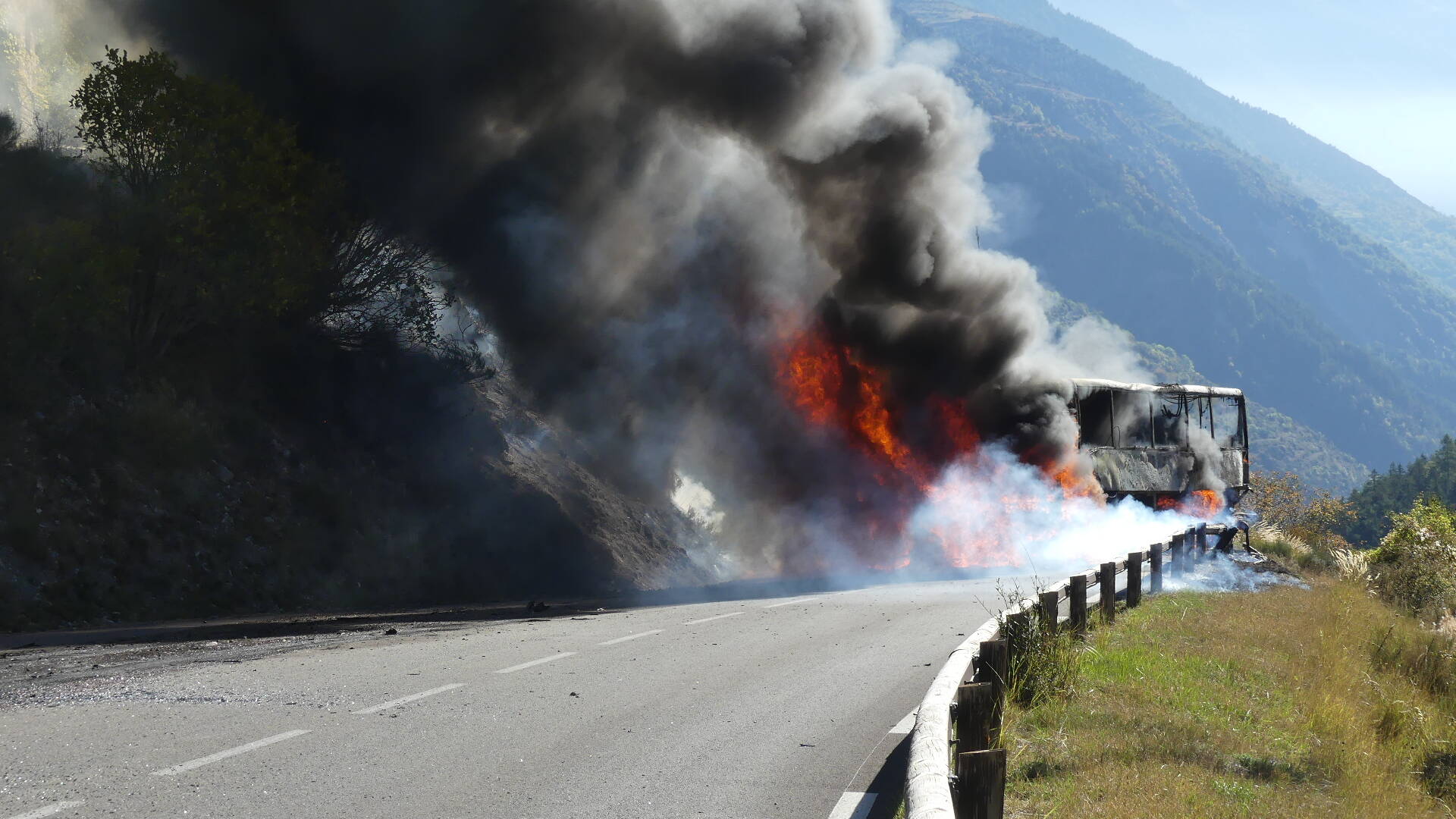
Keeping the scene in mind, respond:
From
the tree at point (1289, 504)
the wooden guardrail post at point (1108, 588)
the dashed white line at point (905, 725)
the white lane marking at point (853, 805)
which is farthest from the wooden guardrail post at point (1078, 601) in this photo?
the tree at point (1289, 504)

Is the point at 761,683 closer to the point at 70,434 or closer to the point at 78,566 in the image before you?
the point at 78,566

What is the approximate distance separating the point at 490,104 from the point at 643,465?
9.92 meters

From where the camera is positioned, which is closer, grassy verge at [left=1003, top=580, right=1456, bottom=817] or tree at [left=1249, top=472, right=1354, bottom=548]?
grassy verge at [left=1003, top=580, right=1456, bottom=817]

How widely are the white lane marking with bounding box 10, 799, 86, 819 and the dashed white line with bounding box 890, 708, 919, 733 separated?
4.70 m

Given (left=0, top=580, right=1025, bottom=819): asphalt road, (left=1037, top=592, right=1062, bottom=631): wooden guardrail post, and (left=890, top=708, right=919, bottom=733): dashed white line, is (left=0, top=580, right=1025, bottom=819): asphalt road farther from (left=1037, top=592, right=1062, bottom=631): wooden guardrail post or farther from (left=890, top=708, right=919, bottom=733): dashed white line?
(left=1037, top=592, right=1062, bottom=631): wooden guardrail post

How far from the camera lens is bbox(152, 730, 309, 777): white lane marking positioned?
5.99 meters

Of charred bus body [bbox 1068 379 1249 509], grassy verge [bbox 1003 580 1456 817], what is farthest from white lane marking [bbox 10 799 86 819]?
charred bus body [bbox 1068 379 1249 509]

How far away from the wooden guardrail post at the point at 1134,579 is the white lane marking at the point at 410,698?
30.2 feet

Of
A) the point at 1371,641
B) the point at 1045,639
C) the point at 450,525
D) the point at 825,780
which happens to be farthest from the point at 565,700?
the point at 450,525

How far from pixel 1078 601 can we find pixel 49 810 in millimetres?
8677

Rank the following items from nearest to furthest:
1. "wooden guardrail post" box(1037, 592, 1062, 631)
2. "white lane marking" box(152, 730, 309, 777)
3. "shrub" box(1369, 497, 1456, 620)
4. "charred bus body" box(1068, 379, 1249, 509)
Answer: "white lane marking" box(152, 730, 309, 777), "wooden guardrail post" box(1037, 592, 1062, 631), "shrub" box(1369, 497, 1456, 620), "charred bus body" box(1068, 379, 1249, 509)

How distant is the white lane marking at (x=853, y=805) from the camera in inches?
227

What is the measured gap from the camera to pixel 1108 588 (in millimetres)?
13336

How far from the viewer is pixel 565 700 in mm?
8727
